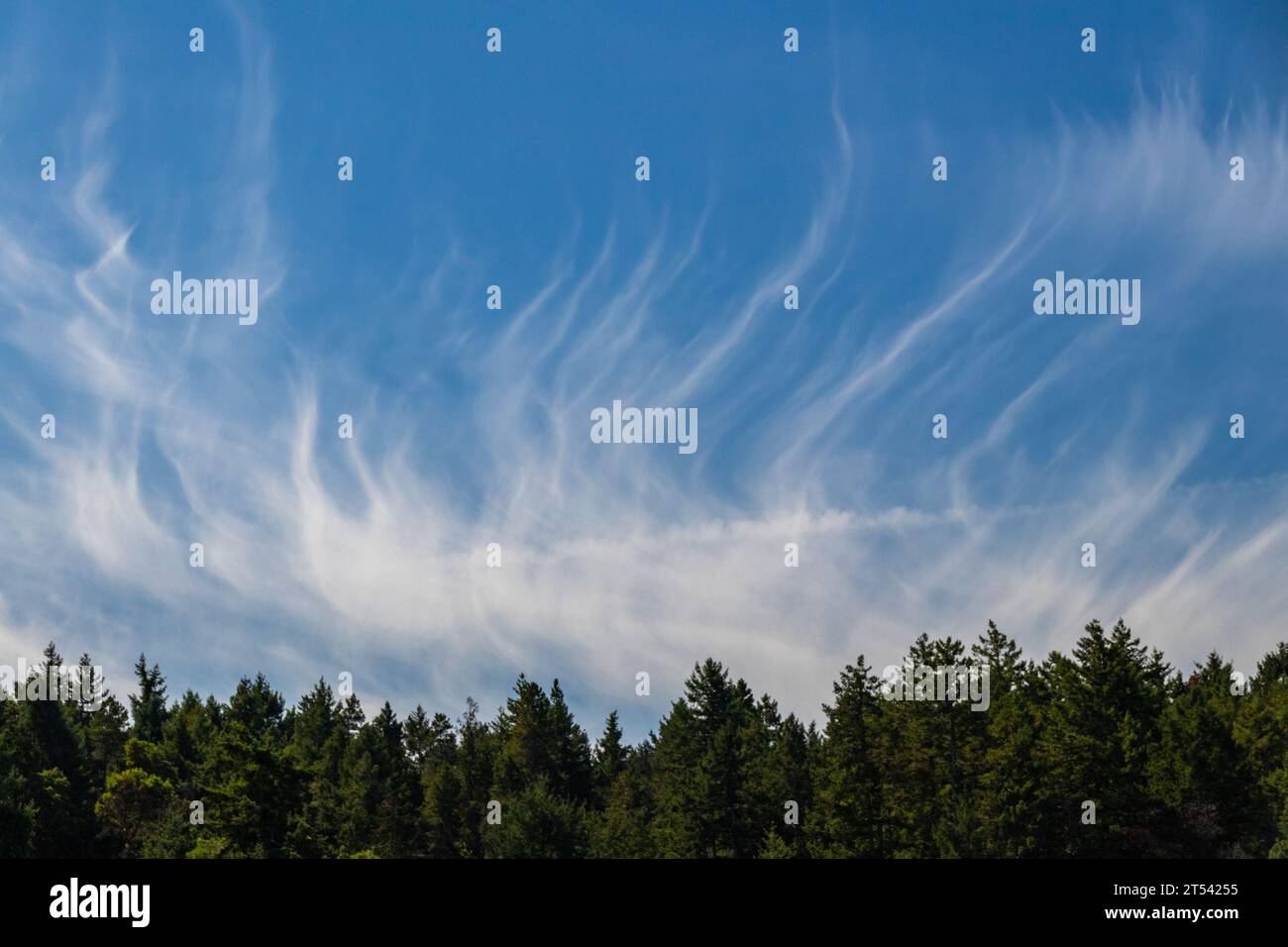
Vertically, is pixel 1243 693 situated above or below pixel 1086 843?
above

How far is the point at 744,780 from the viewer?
327 feet

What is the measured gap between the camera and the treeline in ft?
277

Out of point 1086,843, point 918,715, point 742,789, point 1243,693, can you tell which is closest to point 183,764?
point 742,789

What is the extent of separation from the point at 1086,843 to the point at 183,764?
8791cm

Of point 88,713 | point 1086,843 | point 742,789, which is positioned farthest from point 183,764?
point 1086,843

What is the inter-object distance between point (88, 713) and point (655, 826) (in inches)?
3691

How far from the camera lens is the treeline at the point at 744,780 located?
3322 inches

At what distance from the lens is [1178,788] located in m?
86.9
